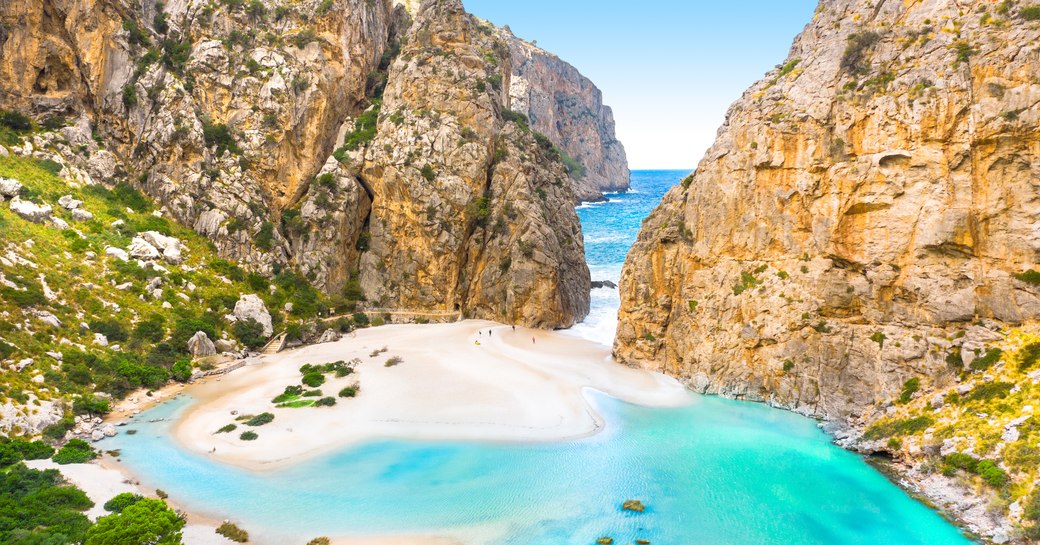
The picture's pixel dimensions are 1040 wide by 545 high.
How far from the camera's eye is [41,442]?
2494 centimetres

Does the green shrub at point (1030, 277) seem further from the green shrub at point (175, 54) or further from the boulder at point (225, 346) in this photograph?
the green shrub at point (175, 54)

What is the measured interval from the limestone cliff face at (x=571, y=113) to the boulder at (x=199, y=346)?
369ft

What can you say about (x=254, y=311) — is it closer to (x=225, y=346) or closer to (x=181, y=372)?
(x=225, y=346)

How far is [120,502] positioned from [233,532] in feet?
15.7

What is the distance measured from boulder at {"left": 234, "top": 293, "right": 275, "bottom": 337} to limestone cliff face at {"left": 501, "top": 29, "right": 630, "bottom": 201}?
106m

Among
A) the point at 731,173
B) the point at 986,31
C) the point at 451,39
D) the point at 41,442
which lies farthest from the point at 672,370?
the point at 451,39

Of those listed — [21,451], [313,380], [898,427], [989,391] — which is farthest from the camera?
[313,380]

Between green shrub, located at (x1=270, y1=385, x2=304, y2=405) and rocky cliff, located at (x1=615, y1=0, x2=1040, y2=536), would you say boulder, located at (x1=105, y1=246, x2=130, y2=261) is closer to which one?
green shrub, located at (x1=270, y1=385, x2=304, y2=405)

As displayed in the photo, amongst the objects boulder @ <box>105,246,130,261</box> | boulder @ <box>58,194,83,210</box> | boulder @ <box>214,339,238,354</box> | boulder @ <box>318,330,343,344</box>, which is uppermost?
boulder @ <box>58,194,83,210</box>

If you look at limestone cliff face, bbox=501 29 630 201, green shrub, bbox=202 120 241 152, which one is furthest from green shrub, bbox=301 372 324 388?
limestone cliff face, bbox=501 29 630 201

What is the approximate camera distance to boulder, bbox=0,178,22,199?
3812 cm

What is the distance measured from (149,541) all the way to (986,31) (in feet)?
142

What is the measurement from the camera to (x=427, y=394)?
34219 mm

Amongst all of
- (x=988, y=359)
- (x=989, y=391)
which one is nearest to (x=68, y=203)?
(x=989, y=391)
